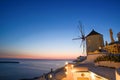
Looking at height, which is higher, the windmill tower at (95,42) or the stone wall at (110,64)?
the windmill tower at (95,42)

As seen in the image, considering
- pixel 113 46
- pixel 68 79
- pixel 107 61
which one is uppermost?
pixel 113 46

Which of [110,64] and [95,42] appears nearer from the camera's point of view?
[110,64]

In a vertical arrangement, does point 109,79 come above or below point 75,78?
above

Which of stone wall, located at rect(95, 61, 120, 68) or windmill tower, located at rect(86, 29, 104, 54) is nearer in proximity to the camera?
stone wall, located at rect(95, 61, 120, 68)

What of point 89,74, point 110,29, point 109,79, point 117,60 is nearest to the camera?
point 109,79

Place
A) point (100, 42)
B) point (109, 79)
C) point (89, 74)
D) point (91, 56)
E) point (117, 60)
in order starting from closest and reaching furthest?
point (109, 79) < point (117, 60) < point (89, 74) < point (91, 56) < point (100, 42)

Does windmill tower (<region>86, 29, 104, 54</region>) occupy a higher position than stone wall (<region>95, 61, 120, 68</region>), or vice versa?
windmill tower (<region>86, 29, 104, 54</region>)

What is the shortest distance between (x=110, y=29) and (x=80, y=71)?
80.3ft

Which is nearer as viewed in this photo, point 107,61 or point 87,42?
point 107,61

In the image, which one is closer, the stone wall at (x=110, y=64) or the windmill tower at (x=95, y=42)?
the stone wall at (x=110, y=64)

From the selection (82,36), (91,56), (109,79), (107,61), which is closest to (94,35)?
(82,36)

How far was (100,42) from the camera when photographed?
29172 mm

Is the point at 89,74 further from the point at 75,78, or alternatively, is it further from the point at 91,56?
the point at 91,56

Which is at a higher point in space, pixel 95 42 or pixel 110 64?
pixel 95 42
